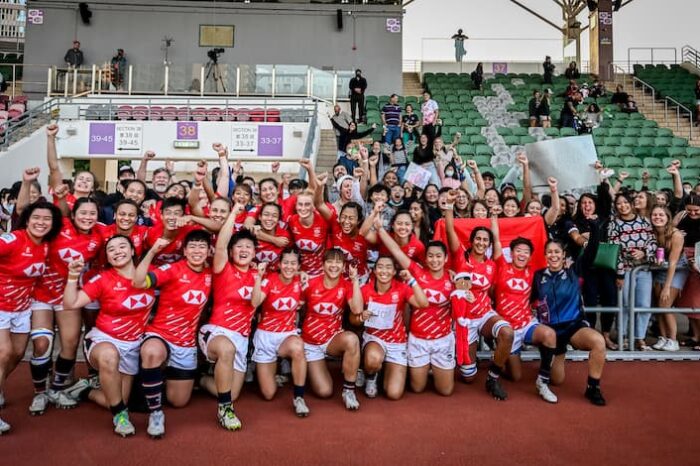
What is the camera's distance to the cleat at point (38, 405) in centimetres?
395

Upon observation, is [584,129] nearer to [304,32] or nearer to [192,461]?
[304,32]

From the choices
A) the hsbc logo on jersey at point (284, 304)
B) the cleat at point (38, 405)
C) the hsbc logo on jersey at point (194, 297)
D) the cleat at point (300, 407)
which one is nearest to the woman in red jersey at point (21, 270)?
the cleat at point (38, 405)

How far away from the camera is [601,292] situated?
19.0ft

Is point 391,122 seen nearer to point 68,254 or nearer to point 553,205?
point 553,205

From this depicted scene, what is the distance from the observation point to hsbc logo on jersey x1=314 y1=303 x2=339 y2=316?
460cm

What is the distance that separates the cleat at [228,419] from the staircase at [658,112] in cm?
1661

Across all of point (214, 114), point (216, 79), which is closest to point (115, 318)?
point (214, 114)

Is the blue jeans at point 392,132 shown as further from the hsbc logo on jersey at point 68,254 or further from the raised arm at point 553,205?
the hsbc logo on jersey at point 68,254

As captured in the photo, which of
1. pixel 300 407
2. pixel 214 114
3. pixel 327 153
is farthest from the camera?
pixel 214 114

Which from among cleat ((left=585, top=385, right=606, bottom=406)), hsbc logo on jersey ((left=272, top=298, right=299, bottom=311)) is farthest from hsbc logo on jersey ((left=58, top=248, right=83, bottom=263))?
cleat ((left=585, top=385, right=606, bottom=406))

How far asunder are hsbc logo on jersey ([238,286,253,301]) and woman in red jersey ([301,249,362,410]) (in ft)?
1.69

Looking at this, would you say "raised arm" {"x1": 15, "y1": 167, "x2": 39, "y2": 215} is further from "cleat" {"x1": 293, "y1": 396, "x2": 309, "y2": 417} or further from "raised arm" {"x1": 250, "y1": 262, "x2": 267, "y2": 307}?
"cleat" {"x1": 293, "y1": 396, "x2": 309, "y2": 417}

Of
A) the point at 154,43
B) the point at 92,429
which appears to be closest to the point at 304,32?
the point at 154,43

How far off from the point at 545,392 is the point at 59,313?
13.3 ft
